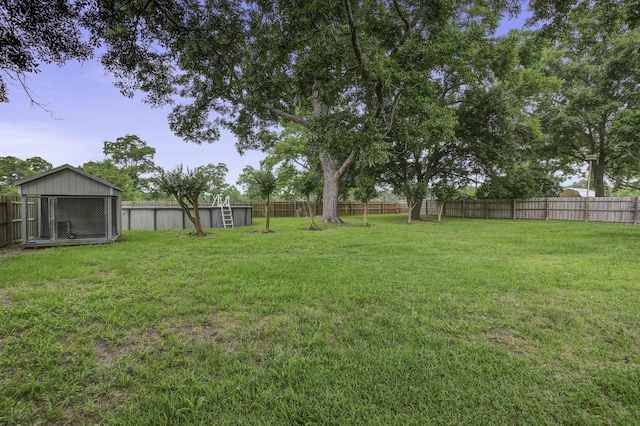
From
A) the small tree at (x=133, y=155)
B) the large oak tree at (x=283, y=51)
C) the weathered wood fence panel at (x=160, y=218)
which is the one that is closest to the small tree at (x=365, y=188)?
the large oak tree at (x=283, y=51)

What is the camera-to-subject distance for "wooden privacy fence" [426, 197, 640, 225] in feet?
40.1

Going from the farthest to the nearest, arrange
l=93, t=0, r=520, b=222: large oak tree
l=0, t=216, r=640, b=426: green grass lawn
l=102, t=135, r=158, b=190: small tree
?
l=102, t=135, r=158, b=190: small tree < l=93, t=0, r=520, b=222: large oak tree < l=0, t=216, r=640, b=426: green grass lawn

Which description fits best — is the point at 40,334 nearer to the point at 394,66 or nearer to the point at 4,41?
the point at 4,41

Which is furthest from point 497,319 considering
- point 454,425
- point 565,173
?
point 565,173

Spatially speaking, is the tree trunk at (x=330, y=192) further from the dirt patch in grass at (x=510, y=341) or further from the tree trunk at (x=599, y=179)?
the tree trunk at (x=599, y=179)

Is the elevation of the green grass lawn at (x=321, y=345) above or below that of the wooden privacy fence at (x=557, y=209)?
below

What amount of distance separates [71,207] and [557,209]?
2086 centimetres

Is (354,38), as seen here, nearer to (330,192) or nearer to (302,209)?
(330,192)

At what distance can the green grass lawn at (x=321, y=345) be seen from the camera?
1492 millimetres

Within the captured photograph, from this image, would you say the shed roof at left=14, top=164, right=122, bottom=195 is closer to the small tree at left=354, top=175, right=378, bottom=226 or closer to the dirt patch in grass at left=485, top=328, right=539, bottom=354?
the dirt patch in grass at left=485, top=328, right=539, bottom=354

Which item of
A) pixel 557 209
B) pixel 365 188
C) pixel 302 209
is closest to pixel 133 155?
pixel 302 209

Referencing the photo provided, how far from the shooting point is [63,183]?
6.73 metres

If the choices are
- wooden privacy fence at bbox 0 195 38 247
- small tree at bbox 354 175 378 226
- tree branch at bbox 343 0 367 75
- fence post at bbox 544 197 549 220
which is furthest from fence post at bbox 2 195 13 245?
fence post at bbox 544 197 549 220

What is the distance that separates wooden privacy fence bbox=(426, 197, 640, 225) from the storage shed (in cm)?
1928
